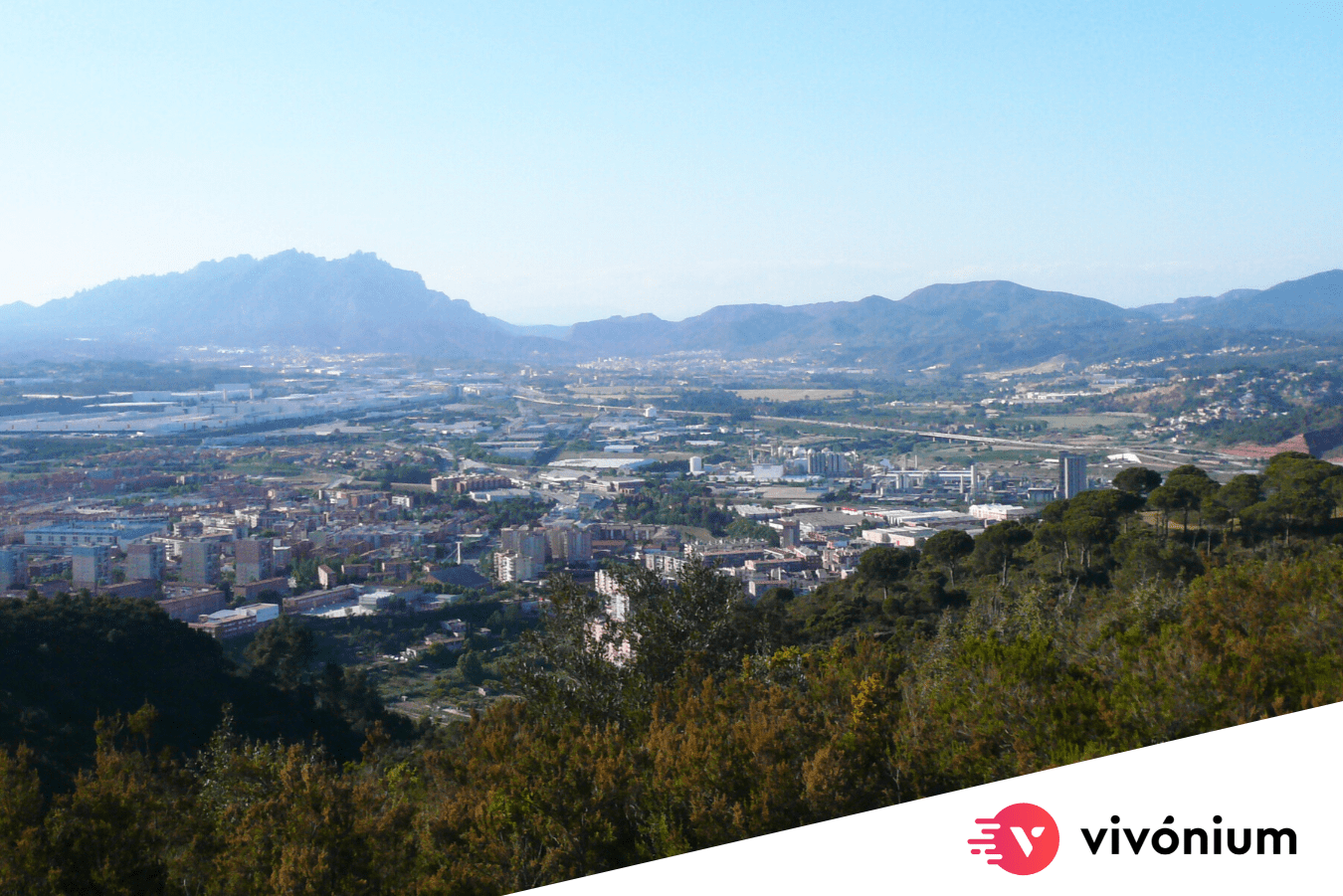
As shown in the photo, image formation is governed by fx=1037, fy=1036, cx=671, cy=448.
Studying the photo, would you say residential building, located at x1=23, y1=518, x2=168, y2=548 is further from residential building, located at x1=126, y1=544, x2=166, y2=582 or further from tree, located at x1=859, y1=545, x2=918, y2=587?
tree, located at x1=859, y1=545, x2=918, y2=587

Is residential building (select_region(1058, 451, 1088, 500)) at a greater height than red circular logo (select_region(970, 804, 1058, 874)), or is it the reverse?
red circular logo (select_region(970, 804, 1058, 874))

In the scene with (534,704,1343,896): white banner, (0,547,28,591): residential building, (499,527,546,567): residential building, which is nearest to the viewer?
(534,704,1343,896): white banner

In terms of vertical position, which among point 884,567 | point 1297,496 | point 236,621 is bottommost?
point 236,621

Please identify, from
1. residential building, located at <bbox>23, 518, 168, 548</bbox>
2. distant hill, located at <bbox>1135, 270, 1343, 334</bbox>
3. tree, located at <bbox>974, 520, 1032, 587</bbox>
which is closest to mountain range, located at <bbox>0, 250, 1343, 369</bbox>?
distant hill, located at <bbox>1135, 270, 1343, 334</bbox>

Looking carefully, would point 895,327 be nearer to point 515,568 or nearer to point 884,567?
point 515,568

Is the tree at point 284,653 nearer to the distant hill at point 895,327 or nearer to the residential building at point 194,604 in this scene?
the residential building at point 194,604

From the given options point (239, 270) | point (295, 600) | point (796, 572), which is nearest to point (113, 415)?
point (295, 600)

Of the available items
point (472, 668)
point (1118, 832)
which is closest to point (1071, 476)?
point (472, 668)
